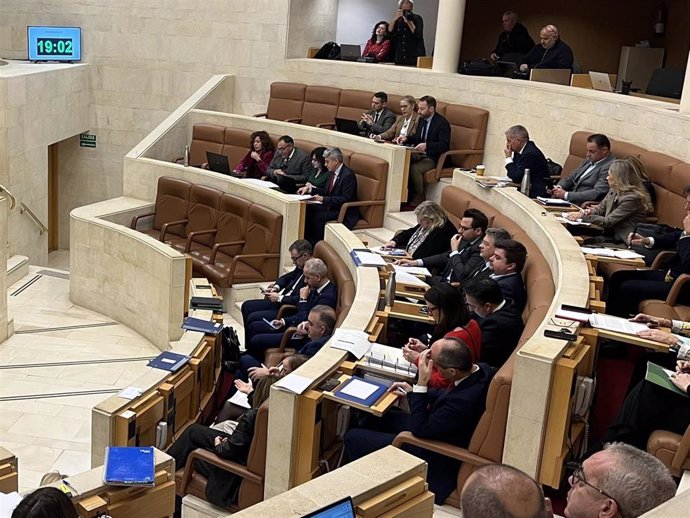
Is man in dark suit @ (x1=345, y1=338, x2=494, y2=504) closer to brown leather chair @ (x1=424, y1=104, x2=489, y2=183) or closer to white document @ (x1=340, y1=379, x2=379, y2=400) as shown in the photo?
white document @ (x1=340, y1=379, x2=379, y2=400)

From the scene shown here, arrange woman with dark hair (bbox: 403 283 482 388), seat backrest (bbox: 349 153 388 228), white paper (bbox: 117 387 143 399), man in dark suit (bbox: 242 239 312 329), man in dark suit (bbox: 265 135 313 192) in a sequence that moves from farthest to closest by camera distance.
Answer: man in dark suit (bbox: 265 135 313 192), seat backrest (bbox: 349 153 388 228), man in dark suit (bbox: 242 239 312 329), white paper (bbox: 117 387 143 399), woman with dark hair (bbox: 403 283 482 388)

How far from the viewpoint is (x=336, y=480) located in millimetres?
3381

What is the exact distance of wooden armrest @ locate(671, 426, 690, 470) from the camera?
13.2 ft

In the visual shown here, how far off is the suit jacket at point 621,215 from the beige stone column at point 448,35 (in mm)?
5060

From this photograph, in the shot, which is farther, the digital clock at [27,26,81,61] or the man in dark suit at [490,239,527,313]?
the digital clock at [27,26,81,61]

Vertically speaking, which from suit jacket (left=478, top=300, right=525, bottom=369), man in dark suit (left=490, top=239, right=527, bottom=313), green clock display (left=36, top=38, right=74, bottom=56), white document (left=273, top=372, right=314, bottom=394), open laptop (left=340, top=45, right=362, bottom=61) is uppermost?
open laptop (left=340, top=45, right=362, bottom=61)

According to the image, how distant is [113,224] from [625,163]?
5.85 meters

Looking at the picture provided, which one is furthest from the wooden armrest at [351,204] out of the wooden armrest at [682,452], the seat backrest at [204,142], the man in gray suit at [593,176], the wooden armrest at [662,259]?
the wooden armrest at [682,452]

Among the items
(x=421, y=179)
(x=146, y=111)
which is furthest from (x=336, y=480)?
(x=146, y=111)

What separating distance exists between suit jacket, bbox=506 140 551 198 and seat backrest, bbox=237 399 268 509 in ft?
14.3

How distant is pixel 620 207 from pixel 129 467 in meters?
4.41

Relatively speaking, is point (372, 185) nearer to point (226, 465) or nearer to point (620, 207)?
point (620, 207)

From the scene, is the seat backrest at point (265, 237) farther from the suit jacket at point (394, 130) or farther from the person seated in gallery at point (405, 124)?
the suit jacket at point (394, 130)

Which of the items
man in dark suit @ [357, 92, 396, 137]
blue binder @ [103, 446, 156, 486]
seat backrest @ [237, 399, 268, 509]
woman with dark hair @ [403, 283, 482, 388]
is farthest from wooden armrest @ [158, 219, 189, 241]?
blue binder @ [103, 446, 156, 486]
